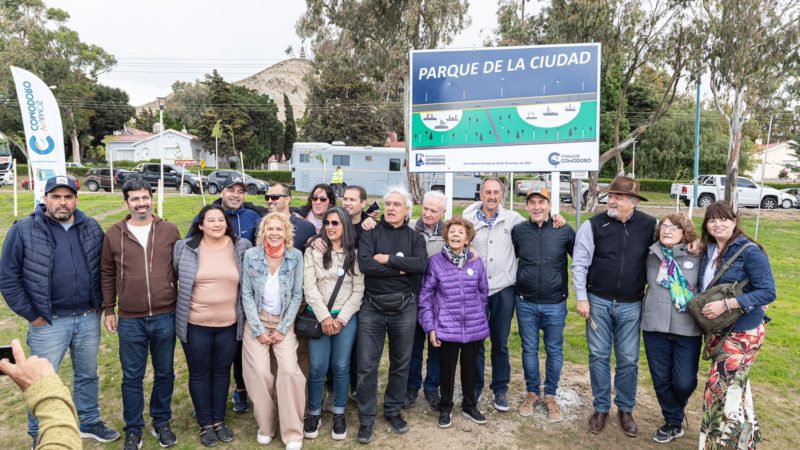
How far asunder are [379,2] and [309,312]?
60.8 ft

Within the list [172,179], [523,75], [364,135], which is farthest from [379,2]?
[364,135]

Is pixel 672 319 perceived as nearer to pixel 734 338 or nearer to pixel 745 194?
pixel 734 338

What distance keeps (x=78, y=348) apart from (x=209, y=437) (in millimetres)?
1092

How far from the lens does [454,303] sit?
3605mm

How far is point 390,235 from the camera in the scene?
11.7ft

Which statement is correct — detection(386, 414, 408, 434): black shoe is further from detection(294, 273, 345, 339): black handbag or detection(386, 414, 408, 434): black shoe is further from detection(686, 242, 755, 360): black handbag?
detection(686, 242, 755, 360): black handbag

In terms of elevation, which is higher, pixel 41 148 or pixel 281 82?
pixel 281 82

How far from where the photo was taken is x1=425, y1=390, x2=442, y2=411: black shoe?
4035 mm

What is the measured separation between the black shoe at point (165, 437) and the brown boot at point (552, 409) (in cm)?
284

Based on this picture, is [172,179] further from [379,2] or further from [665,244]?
[665,244]

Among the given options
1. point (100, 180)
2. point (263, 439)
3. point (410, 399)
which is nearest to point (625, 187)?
point (410, 399)

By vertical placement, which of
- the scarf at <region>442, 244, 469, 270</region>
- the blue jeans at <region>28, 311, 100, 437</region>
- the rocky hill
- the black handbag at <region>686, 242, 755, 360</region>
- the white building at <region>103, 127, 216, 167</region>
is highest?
the rocky hill

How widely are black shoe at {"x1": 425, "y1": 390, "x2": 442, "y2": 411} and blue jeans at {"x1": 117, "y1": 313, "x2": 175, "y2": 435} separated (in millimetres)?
2005

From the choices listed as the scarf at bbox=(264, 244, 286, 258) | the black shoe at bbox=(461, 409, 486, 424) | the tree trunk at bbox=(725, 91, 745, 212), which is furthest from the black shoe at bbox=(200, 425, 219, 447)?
the tree trunk at bbox=(725, 91, 745, 212)
